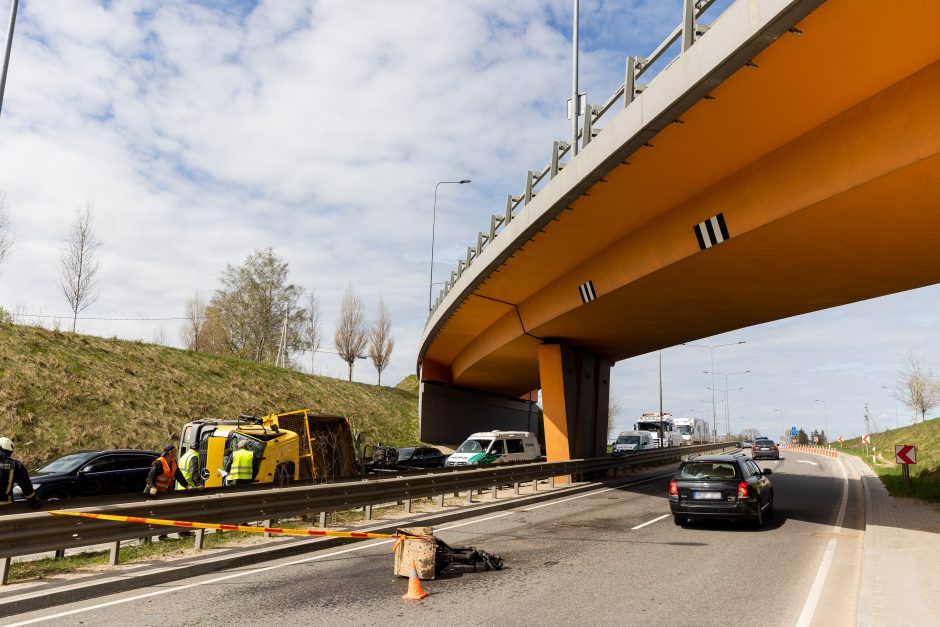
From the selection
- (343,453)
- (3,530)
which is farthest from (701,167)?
(343,453)

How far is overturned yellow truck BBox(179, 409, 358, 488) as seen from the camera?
14781 mm

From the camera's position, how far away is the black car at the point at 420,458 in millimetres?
26516

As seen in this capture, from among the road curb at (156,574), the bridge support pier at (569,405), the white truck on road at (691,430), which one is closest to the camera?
the road curb at (156,574)

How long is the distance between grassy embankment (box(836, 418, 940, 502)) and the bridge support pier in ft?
34.5

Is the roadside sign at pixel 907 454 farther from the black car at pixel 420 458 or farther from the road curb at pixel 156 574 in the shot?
the black car at pixel 420 458

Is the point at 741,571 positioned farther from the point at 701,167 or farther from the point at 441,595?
the point at 701,167

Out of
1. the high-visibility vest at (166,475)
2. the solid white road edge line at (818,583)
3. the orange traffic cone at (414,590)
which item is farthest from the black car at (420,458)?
the orange traffic cone at (414,590)

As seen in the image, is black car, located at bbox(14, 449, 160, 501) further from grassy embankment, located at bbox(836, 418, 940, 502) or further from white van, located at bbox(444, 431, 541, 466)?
grassy embankment, located at bbox(836, 418, 940, 502)

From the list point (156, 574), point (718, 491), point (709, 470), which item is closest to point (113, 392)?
point (156, 574)

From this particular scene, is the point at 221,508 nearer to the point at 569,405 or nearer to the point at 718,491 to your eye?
the point at 718,491

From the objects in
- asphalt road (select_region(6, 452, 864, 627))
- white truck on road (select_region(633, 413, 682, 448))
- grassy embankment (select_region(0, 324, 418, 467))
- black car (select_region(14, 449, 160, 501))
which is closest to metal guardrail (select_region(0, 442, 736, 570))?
asphalt road (select_region(6, 452, 864, 627))

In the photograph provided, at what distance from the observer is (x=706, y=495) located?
41.3 feet

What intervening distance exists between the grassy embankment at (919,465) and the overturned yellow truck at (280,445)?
637 inches

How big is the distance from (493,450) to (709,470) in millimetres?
12418
